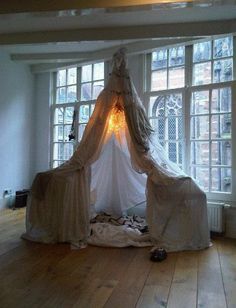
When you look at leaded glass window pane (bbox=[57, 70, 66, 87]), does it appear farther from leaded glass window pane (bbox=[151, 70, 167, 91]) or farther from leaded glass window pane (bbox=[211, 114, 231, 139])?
leaded glass window pane (bbox=[211, 114, 231, 139])

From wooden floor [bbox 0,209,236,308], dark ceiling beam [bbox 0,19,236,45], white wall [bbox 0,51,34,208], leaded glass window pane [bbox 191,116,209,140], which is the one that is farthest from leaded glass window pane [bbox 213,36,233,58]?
white wall [bbox 0,51,34,208]

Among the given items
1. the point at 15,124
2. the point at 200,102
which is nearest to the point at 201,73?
the point at 200,102

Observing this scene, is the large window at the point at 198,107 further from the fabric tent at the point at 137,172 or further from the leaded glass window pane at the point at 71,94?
the leaded glass window pane at the point at 71,94

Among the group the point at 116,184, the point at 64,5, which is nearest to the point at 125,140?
the point at 116,184

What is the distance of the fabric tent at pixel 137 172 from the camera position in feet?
12.0

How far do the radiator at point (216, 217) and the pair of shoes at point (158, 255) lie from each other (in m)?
1.14

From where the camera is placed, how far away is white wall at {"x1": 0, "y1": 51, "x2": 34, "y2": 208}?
5746 millimetres

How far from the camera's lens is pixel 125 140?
4512mm

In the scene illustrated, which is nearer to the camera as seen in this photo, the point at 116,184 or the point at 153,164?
the point at 153,164

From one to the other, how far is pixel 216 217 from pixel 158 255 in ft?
4.26

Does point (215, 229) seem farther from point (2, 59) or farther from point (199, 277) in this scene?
point (2, 59)

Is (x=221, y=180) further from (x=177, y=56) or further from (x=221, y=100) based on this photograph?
(x=177, y=56)

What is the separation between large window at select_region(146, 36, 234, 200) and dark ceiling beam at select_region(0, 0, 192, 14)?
217 cm

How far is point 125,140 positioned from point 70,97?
2.20 m
